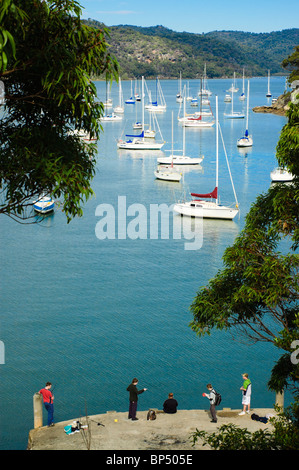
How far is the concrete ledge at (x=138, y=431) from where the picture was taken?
600 inches

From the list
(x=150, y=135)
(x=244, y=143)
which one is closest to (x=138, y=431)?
(x=244, y=143)

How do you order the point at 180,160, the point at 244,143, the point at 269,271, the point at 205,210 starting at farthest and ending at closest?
the point at 244,143, the point at 180,160, the point at 205,210, the point at 269,271

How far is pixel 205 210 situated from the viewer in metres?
49.2

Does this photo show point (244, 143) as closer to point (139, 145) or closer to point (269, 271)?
point (139, 145)

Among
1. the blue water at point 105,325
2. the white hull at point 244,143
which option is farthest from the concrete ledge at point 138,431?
the white hull at point 244,143

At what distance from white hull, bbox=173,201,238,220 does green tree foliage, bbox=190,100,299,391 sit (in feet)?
115

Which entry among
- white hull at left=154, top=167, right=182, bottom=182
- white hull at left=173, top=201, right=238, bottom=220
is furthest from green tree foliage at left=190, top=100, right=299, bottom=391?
white hull at left=154, top=167, right=182, bottom=182

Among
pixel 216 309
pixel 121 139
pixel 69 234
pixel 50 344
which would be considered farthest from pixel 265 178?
pixel 216 309

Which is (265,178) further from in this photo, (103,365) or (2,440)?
(2,440)

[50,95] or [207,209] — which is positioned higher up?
[50,95]

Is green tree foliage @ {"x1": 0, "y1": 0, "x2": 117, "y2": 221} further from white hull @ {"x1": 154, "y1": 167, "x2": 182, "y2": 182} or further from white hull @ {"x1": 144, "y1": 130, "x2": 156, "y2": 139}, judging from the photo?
white hull @ {"x1": 144, "y1": 130, "x2": 156, "y2": 139}

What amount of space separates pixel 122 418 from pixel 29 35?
1102cm

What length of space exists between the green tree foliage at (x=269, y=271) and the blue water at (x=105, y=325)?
370 inches

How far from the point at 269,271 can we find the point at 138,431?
21.9 ft
